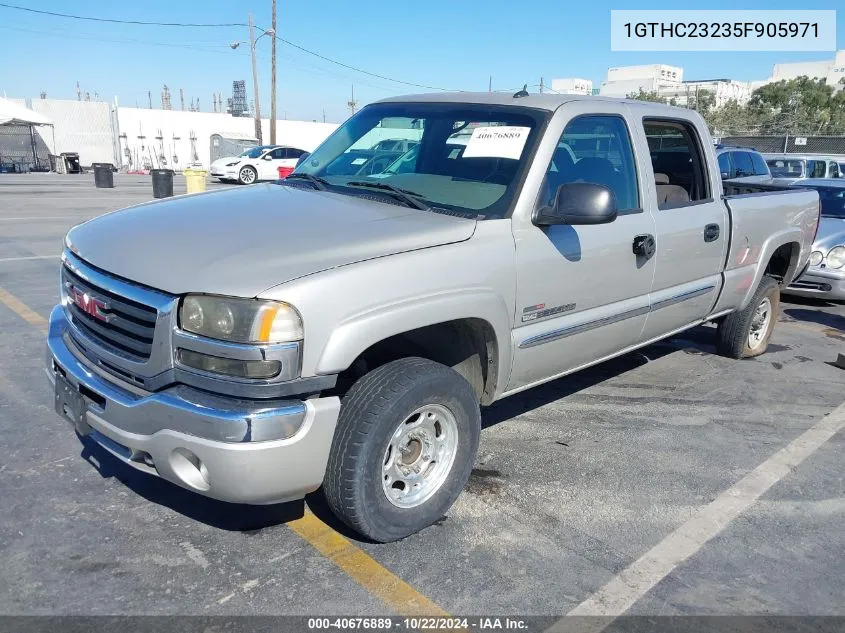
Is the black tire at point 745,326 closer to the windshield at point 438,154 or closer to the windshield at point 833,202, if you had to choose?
the windshield at point 438,154

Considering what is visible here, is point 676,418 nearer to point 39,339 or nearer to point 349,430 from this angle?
point 349,430

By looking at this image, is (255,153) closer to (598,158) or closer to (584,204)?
(598,158)

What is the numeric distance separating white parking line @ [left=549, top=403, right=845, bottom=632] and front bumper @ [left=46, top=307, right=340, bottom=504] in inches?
44.2

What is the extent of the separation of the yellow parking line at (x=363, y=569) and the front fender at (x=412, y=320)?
88 cm

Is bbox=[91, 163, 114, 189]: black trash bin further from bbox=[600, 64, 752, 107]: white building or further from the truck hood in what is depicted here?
bbox=[600, 64, 752, 107]: white building

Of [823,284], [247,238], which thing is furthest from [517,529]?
[823,284]

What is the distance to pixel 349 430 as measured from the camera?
2.74 m

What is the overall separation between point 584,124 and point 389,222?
140cm

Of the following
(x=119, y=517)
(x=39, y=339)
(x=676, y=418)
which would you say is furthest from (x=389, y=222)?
(x=39, y=339)

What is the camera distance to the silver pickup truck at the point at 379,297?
99.4 inches

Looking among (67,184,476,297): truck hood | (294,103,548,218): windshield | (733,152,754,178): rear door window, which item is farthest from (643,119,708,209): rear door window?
(733,152,754,178): rear door window

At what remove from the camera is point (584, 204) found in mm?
3229

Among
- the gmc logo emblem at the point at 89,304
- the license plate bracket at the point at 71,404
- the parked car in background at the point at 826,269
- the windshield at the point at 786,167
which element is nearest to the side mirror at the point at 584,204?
the gmc logo emblem at the point at 89,304

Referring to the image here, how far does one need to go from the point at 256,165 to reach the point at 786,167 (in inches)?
676
